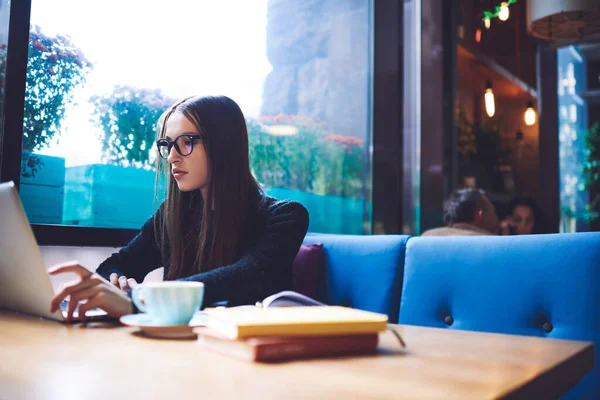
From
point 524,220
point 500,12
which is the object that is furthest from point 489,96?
point 524,220

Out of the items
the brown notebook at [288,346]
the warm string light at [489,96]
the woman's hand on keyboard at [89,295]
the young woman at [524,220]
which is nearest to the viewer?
the brown notebook at [288,346]

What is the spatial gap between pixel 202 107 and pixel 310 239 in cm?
85

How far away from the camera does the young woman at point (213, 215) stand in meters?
1.54

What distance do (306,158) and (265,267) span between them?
2.00m

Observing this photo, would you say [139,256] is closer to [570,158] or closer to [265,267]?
[265,267]

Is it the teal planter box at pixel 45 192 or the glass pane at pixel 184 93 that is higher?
the glass pane at pixel 184 93

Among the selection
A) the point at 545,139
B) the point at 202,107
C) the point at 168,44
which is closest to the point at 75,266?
the point at 202,107

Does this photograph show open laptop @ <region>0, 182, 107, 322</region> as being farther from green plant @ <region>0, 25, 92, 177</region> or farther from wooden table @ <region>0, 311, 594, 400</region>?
green plant @ <region>0, 25, 92, 177</region>

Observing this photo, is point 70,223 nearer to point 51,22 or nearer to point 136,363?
point 51,22

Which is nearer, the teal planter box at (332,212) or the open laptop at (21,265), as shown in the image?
the open laptop at (21,265)

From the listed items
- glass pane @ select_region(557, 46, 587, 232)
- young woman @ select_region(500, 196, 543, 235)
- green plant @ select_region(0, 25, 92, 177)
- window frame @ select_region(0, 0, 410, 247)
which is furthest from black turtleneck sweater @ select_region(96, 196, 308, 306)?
glass pane @ select_region(557, 46, 587, 232)

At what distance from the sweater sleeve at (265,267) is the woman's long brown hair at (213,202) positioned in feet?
0.36

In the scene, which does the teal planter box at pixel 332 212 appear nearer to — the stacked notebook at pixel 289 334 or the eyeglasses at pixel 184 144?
the eyeglasses at pixel 184 144

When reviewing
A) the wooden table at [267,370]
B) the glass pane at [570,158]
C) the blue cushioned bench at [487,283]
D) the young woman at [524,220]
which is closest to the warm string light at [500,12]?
the young woman at [524,220]
